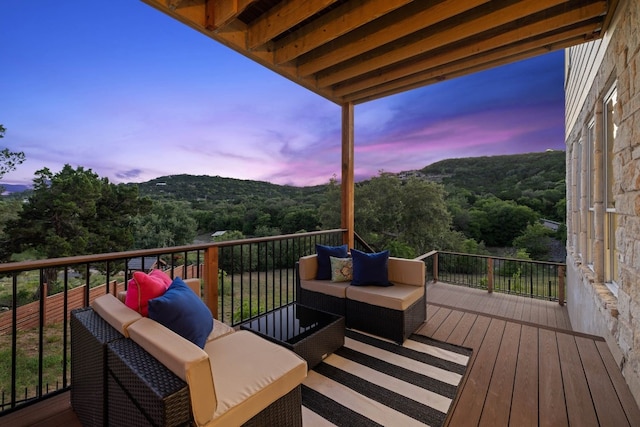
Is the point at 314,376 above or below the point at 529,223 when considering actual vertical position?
below

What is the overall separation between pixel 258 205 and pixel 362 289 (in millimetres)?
10515

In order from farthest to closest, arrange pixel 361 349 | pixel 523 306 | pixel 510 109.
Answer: pixel 510 109 → pixel 523 306 → pixel 361 349

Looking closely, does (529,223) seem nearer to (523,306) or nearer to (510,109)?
(510,109)

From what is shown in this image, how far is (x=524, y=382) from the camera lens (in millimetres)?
1983

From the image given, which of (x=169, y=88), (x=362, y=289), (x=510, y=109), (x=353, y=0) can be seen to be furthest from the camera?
(x=510, y=109)

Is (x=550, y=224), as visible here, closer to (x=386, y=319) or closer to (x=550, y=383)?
(x=550, y=383)

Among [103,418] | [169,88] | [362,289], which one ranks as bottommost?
[103,418]

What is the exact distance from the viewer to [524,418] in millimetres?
1642

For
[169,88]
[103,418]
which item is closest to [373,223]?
[169,88]

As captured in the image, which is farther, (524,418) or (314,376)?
(314,376)

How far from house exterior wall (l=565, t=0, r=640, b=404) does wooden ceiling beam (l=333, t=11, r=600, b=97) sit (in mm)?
257

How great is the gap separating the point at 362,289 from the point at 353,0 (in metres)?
2.66

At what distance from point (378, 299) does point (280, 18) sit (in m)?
2.73

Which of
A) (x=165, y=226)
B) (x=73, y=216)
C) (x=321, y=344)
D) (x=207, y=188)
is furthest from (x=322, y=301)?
(x=73, y=216)
